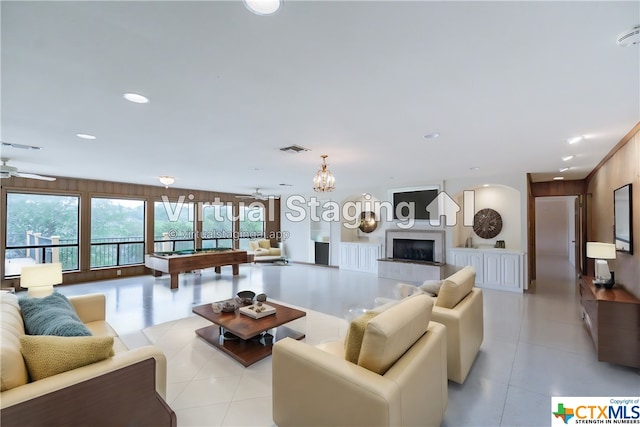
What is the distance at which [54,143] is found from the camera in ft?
11.6

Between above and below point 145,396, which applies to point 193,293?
below

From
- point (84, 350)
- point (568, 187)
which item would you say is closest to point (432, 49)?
point (84, 350)

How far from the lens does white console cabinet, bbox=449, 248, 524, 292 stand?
5.61m

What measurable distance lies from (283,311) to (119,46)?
2.93 m

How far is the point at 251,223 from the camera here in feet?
33.8

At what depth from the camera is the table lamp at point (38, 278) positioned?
2.64 metres

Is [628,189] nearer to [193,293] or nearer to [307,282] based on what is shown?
[307,282]

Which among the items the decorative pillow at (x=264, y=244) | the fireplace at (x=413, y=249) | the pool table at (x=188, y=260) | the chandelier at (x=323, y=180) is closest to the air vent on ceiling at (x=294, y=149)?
the chandelier at (x=323, y=180)

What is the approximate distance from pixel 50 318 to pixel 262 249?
24.4ft

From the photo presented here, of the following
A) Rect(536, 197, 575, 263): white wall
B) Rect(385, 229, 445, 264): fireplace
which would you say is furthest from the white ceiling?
Rect(536, 197, 575, 263): white wall

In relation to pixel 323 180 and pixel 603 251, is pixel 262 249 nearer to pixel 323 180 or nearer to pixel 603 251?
pixel 323 180

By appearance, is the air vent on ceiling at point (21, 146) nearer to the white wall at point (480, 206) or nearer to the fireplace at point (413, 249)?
the white wall at point (480, 206)

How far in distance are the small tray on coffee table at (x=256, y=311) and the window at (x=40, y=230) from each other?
5.77 m

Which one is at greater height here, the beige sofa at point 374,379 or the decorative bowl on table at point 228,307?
the beige sofa at point 374,379
